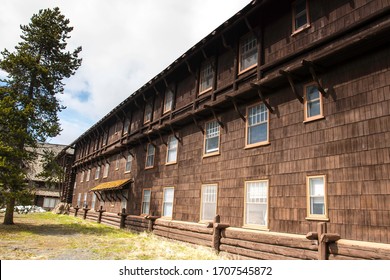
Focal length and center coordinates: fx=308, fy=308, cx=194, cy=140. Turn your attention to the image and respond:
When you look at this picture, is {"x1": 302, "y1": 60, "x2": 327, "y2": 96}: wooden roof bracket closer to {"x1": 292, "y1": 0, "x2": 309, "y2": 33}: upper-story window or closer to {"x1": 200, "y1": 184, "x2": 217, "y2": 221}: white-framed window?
{"x1": 292, "y1": 0, "x2": 309, "y2": 33}: upper-story window

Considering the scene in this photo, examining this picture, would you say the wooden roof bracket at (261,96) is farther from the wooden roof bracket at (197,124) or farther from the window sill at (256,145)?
the wooden roof bracket at (197,124)

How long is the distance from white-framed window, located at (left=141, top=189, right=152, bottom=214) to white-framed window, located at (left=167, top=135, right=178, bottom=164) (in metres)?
2.83

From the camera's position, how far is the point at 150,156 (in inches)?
815

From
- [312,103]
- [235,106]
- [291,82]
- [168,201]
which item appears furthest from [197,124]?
[312,103]

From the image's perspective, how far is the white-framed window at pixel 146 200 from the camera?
1941 cm

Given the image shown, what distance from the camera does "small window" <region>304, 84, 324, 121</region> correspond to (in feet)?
33.3

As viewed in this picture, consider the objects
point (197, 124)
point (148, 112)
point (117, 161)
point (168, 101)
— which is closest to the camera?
point (197, 124)

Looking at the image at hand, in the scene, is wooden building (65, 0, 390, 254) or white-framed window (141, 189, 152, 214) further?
white-framed window (141, 189, 152, 214)

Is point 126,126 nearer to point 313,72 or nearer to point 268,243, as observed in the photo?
point 268,243

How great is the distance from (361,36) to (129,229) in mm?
17278

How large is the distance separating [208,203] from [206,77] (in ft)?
22.0

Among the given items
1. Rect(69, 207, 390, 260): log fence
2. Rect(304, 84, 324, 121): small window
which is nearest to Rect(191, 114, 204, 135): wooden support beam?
Rect(69, 207, 390, 260): log fence

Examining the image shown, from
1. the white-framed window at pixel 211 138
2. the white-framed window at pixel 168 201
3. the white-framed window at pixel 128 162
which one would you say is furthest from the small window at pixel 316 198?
the white-framed window at pixel 128 162

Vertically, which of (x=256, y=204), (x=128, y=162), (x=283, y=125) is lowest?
(x=256, y=204)
